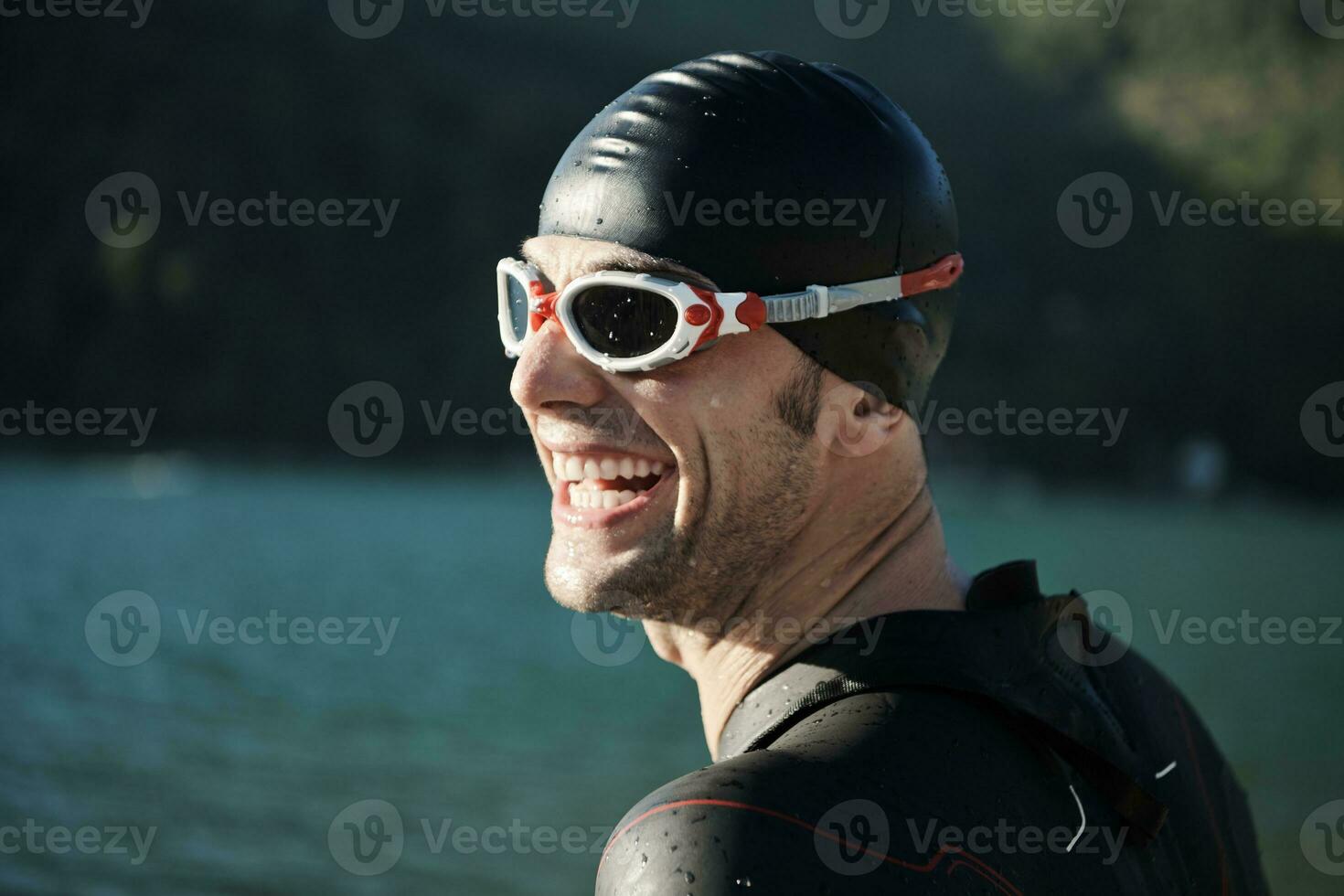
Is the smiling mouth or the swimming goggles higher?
the swimming goggles

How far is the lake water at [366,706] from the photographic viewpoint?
14250 mm

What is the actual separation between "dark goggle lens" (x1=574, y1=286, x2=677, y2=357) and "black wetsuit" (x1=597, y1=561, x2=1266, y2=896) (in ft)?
1.99

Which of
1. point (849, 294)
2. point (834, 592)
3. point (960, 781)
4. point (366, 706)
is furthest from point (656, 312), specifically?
point (366, 706)

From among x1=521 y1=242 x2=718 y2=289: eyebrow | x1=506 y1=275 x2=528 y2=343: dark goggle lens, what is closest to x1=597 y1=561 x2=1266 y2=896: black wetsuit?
x1=521 y1=242 x2=718 y2=289: eyebrow

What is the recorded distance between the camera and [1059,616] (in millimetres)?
2418

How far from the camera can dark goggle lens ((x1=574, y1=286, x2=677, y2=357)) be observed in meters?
2.38

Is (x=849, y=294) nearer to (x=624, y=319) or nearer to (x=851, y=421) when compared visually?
(x=851, y=421)

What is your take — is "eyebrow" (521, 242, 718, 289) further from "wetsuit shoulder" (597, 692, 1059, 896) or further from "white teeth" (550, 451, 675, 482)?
"wetsuit shoulder" (597, 692, 1059, 896)

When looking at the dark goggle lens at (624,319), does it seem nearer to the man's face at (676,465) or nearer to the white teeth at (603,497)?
the man's face at (676,465)

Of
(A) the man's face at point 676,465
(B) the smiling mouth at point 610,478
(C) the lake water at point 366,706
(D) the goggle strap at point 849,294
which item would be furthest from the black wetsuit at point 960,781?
(C) the lake water at point 366,706

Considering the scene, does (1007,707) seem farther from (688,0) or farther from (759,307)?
(688,0)

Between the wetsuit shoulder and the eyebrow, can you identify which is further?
the eyebrow

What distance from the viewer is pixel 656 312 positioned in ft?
7.86

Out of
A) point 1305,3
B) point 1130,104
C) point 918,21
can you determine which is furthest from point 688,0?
point 1305,3
